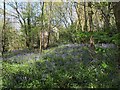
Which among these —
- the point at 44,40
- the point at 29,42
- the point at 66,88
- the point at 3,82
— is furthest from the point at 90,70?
the point at 29,42

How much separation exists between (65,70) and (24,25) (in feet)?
25.1

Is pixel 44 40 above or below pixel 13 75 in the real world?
above

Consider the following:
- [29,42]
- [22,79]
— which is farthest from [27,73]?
[29,42]

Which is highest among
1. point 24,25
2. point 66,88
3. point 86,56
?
point 24,25

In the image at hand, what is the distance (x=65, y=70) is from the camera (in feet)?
24.8

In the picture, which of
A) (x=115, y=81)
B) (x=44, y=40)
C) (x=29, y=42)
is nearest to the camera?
(x=115, y=81)

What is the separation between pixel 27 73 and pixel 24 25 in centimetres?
753

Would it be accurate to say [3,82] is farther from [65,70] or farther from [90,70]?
[90,70]

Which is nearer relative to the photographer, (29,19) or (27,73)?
(27,73)

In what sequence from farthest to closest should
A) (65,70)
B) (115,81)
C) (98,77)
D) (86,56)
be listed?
1. (86,56)
2. (65,70)
3. (98,77)
4. (115,81)

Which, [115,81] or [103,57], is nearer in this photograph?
[115,81]

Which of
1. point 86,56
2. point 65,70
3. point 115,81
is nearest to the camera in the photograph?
point 115,81

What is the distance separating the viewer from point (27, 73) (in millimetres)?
7438

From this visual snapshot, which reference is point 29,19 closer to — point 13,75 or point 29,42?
point 29,42
